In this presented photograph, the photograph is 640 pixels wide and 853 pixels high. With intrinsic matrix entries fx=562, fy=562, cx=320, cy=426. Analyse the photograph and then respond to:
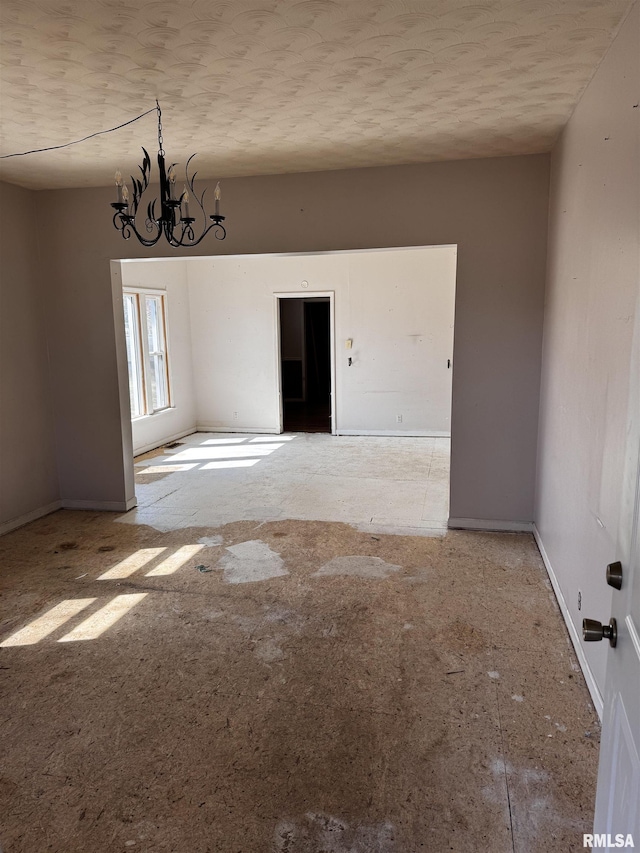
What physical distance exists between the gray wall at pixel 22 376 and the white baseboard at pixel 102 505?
0.17m

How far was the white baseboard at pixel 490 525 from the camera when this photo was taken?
14.1ft

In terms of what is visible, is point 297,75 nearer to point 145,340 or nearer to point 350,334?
point 145,340

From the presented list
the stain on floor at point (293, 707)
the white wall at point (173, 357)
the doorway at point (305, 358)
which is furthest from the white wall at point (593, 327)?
the doorway at point (305, 358)

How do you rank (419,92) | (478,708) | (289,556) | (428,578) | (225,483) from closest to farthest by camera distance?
(478,708), (419,92), (428,578), (289,556), (225,483)

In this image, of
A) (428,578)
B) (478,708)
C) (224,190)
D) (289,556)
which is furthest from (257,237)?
(478,708)

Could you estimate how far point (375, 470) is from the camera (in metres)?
6.29

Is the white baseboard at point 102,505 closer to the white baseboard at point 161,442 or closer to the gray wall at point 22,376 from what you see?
the gray wall at point 22,376

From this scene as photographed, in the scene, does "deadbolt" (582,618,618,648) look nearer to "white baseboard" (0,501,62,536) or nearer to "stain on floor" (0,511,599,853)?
"stain on floor" (0,511,599,853)

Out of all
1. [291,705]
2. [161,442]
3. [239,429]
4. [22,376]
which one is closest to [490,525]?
[291,705]

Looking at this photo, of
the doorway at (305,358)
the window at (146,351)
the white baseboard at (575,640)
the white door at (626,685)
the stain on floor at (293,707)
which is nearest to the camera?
the white door at (626,685)

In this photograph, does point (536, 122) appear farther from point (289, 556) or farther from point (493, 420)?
point (289, 556)

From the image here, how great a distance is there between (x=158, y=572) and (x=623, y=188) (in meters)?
3.33

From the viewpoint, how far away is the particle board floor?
1.84 metres

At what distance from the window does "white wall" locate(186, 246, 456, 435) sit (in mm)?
784
